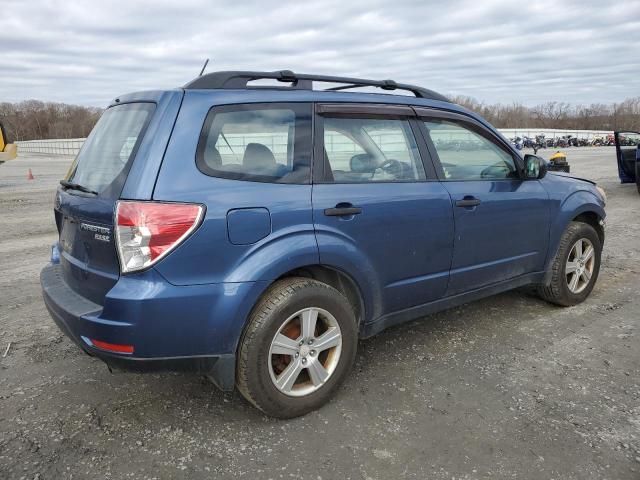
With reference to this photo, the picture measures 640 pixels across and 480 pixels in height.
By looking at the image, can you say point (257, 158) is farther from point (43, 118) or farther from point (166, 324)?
point (43, 118)

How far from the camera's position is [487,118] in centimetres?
8162

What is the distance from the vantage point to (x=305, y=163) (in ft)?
9.83

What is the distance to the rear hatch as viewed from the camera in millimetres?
2617

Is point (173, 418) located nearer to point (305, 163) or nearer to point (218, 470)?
point (218, 470)

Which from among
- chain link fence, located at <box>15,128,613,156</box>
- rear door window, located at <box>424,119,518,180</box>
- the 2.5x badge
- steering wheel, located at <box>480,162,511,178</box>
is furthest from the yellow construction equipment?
chain link fence, located at <box>15,128,613,156</box>

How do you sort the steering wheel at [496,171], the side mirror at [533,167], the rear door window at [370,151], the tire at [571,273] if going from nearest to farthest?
the rear door window at [370,151]
the steering wheel at [496,171]
the side mirror at [533,167]
the tire at [571,273]

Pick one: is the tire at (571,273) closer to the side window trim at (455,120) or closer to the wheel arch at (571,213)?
the wheel arch at (571,213)

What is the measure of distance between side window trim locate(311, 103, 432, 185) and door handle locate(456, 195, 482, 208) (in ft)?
0.75

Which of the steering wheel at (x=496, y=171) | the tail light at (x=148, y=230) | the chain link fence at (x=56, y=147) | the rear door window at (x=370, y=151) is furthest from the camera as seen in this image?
the chain link fence at (x=56, y=147)

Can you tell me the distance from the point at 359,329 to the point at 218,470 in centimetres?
123

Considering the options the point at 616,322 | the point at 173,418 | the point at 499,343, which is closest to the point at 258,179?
the point at 173,418

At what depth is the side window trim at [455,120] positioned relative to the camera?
359cm

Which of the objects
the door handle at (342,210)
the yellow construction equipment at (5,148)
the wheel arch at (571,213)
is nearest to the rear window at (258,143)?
the door handle at (342,210)

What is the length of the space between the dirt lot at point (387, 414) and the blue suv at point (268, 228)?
328mm
